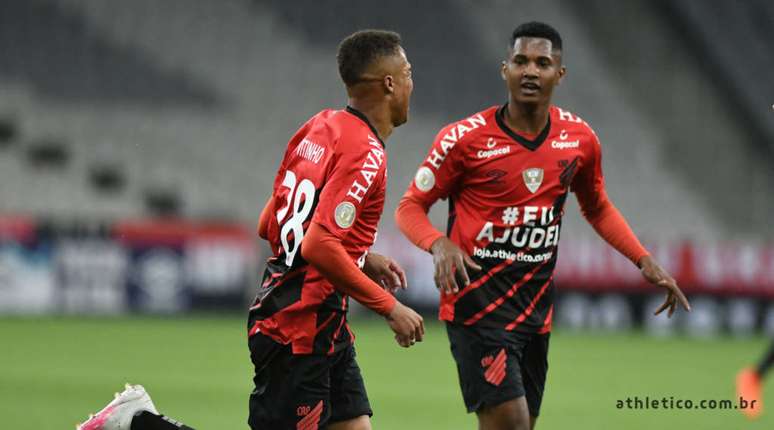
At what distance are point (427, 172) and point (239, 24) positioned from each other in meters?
17.0

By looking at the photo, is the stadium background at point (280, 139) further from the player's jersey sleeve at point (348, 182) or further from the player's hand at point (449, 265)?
the player's jersey sleeve at point (348, 182)

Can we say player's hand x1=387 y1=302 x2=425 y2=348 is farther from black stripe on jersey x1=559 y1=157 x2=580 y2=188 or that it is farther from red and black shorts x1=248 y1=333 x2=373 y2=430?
black stripe on jersey x1=559 y1=157 x2=580 y2=188

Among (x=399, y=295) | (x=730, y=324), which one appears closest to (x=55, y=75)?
(x=399, y=295)

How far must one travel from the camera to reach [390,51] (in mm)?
5219

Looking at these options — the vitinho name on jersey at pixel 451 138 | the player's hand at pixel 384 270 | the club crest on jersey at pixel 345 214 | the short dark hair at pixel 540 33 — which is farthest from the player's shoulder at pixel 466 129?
the club crest on jersey at pixel 345 214

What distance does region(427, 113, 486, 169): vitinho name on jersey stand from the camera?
632 cm

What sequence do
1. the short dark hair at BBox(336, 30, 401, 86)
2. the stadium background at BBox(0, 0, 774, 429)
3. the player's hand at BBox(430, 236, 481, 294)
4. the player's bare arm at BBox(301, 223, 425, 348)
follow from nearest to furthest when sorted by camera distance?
the player's bare arm at BBox(301, 223, 425, 348), the short dark hair at BBox(336, 30, 401, 86), the player's hand at BBox(430, 236, 481, 294), the stadium background at BBox(0, 0, 774, 429)

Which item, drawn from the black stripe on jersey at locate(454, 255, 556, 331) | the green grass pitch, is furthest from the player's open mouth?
the green grass pitch

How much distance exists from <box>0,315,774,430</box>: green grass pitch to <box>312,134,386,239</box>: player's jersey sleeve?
452 centimetres

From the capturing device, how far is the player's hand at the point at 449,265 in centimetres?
577

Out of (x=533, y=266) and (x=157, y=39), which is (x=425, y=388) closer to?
(x=533, y=266)

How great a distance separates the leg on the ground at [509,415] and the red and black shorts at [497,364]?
24 millimetres

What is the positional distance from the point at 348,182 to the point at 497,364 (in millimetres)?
1595

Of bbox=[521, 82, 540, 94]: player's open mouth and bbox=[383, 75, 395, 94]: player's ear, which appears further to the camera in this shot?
bbox=[521, 82, 540, 94]: player's open mouth
